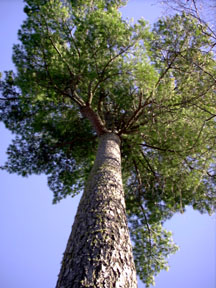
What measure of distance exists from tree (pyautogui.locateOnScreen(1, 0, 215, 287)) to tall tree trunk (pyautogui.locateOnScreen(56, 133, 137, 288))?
0.01 meters

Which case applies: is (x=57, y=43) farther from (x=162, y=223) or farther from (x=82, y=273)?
(x=162, y=223)

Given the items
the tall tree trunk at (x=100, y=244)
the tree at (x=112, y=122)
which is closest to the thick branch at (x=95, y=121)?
the tree at (x=112, y=122)

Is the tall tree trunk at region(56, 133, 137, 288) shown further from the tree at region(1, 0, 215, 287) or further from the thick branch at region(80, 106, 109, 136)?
the thick branch at region(80, 106, 109, 136)

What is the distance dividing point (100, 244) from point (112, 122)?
511 centimetres

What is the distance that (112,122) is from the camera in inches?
282

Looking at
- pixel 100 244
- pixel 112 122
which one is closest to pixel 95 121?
pixel 112 122

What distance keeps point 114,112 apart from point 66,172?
262 cm

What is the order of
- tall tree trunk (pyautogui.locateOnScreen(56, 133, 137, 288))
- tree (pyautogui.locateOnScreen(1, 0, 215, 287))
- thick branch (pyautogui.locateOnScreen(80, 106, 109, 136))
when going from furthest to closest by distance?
thick branch (pyautogui.locateOnScreen(80, 106, 109, 136)), tree (pyautogui.locateOnScreen(1, 0, 215, 287)), tall tree trunk (pyautogui.locateOnScreen(56, 133, 137, 288))

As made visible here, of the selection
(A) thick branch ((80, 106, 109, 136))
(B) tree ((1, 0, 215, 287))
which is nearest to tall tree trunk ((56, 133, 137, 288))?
(B) tree ((1, 0, 215, 287))

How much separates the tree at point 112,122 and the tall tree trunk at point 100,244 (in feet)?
0.04

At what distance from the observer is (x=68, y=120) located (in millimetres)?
7363

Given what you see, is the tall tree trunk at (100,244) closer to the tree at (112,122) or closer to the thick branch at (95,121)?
the tree at (112,122)

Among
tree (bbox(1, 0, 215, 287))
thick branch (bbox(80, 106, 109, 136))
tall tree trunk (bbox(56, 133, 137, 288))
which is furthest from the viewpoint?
thick branch (bbox(80, 106, 109, 136))

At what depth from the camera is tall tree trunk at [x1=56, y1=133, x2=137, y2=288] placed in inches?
79.5
